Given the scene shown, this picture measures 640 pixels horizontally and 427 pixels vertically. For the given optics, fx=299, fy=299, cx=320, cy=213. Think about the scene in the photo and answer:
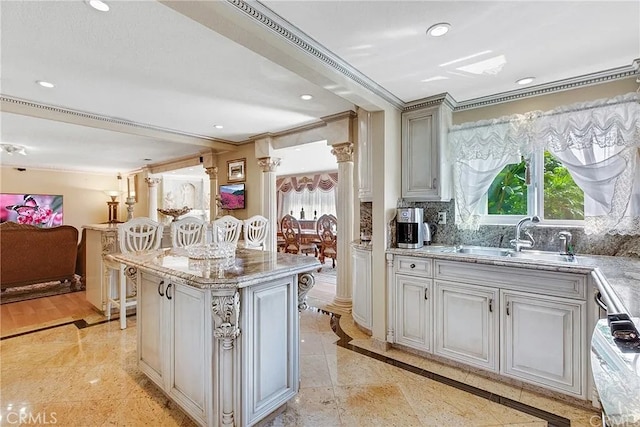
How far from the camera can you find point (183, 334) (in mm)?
1712

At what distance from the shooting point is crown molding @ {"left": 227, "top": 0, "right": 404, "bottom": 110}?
1.51 meters

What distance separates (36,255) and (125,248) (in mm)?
2293

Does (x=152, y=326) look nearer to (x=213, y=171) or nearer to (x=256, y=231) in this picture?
(x=256, y=231)

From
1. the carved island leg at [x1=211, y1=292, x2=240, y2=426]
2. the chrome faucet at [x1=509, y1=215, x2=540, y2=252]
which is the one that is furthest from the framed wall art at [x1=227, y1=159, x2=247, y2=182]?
the chrome faucet at [x1=509, y1=215, x2=540, y2=252]

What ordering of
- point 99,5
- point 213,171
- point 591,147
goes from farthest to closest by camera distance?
point 213,171
point 591,147
point 99,5

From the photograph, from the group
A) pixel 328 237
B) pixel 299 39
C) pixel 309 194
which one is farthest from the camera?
pixel 309 194

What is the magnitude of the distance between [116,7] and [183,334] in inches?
73.6

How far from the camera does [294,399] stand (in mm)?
1978

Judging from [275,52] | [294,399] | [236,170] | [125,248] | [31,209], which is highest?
[275,52]

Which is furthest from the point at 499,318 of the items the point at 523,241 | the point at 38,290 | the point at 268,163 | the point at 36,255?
the point at 38,290

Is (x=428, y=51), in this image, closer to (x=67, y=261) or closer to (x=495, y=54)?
(x=495, y=54)

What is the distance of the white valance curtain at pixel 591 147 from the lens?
211 centimetres

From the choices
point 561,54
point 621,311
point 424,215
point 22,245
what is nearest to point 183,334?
point 621,311

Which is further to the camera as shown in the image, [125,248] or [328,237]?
[328,237]
